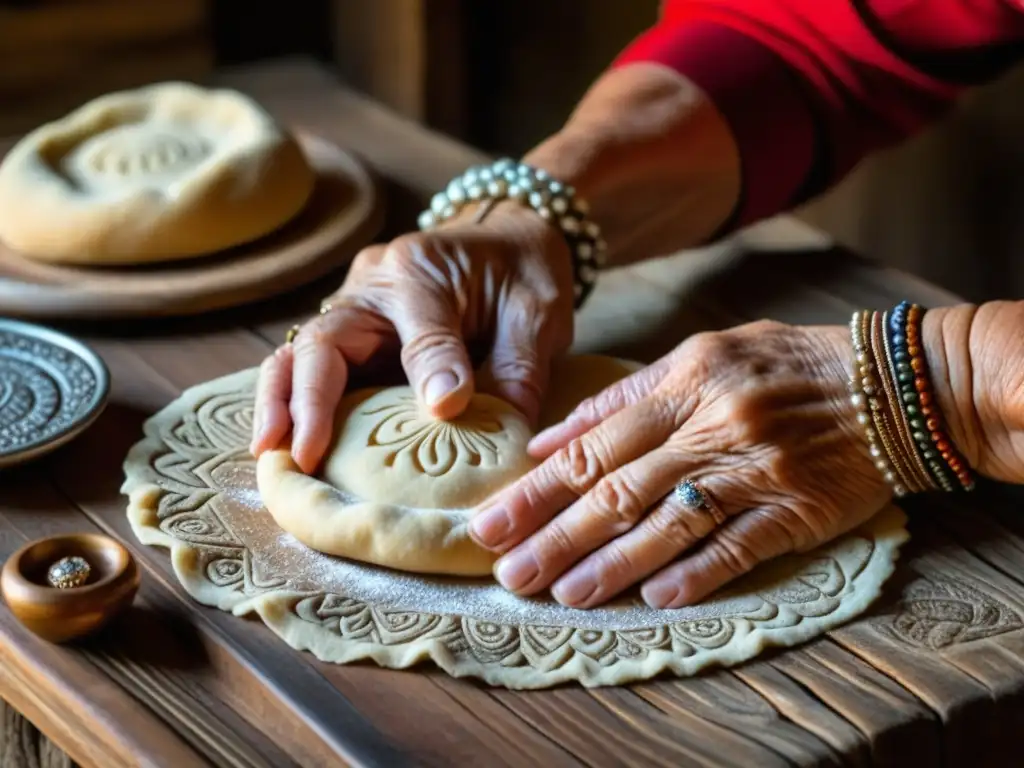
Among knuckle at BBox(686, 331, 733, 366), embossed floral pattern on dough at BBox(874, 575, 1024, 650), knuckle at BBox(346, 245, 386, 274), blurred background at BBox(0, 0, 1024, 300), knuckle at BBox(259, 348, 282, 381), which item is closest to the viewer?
embossed floral pattern on dough at BBox(874, 575, 1024, 650)

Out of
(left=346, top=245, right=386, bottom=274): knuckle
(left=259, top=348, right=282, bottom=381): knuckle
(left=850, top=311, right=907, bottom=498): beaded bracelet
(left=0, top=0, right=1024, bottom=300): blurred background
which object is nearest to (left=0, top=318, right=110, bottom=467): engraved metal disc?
(left=259, top=348, right=282, bottom=381): knuckle

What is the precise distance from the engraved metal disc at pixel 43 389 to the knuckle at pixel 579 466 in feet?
1.48

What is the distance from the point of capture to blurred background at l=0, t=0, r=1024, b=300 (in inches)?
93.3

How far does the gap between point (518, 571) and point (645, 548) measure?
0.35 ft

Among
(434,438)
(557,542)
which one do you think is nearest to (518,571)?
(557,542)

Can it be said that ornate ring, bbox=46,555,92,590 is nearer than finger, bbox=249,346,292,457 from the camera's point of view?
Yes

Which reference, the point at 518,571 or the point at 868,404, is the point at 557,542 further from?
the point at 868,404

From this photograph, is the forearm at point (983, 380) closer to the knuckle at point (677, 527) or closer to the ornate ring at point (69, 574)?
the knuckle at point (677, 527)

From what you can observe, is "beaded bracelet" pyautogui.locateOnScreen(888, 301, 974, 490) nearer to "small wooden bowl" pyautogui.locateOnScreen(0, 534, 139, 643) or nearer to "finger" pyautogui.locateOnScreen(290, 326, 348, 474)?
"finger" pyautogui.locateOnScreen(290, 326, 348, 474)

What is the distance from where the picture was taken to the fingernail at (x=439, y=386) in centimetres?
121

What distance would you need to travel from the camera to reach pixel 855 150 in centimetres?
167

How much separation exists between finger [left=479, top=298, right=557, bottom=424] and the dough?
0.41m

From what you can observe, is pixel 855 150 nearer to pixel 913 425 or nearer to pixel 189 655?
pixel 913 425

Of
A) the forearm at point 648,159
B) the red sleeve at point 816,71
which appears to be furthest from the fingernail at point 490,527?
the red sleeve at point 816,71
